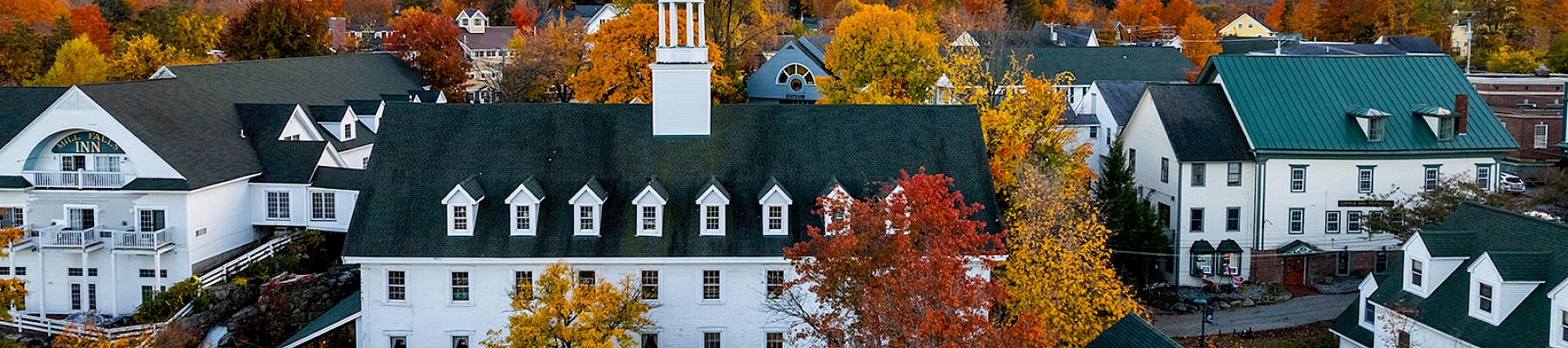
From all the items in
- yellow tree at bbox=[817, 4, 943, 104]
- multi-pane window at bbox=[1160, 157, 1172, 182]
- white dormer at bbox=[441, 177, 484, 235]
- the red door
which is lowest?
the red door

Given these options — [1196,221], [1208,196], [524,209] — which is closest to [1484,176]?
[1208,196]

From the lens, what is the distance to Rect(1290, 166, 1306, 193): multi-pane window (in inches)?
1933

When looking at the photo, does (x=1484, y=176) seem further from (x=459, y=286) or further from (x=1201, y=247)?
(x=459, y=286)

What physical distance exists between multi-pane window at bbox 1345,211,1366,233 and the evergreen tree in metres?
7.07

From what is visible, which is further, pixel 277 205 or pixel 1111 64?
pixel 1111 64

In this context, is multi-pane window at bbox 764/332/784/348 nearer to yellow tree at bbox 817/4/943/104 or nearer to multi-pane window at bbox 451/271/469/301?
multi-pane window at bbox 451/271/469/301

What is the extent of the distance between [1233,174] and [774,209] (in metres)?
22.8

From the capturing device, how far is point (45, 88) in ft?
157

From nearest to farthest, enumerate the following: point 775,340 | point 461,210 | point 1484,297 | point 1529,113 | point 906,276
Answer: point 906,276
point 1484,297
point 461,210
point 775,340
point 1529,113

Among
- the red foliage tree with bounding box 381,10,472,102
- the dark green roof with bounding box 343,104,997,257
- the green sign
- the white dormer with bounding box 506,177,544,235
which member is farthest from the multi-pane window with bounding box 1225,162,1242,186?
the red foliage tree with bounding box 381,10,472,102

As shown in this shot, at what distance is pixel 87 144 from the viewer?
43.8 metres

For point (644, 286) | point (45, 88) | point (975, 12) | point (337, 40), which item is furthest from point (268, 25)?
point (975, 12)

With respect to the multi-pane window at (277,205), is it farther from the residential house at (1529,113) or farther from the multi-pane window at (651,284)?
the residential house at (1529,113)

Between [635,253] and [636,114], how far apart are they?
505 centimetres
